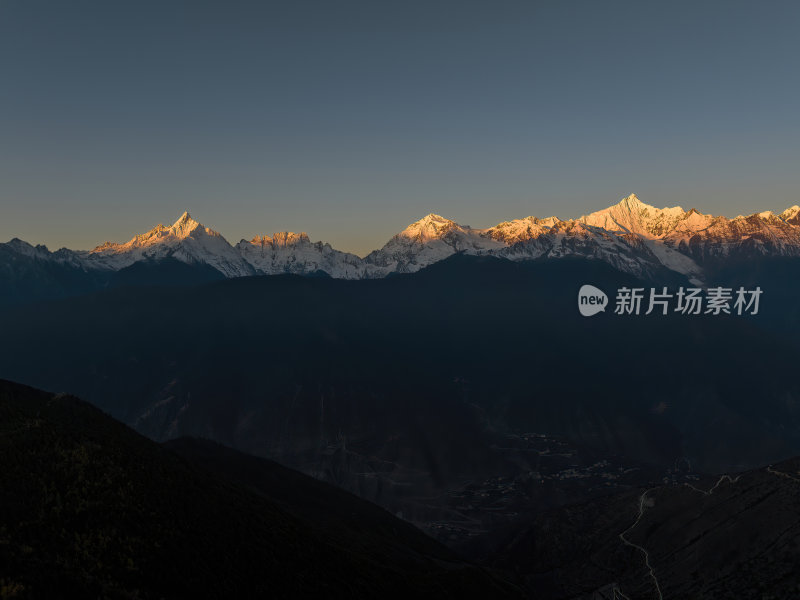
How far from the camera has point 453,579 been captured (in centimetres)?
14525

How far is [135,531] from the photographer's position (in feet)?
288

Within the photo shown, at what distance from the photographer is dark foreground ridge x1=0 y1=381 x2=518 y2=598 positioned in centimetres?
7588

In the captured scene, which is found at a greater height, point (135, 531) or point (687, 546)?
point (135, 531)

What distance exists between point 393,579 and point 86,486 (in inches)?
Answer: 2562

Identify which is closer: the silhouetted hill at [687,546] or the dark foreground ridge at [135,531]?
the dark foreground ridge at [135,531]

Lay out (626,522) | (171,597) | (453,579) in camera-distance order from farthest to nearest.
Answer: (626,522), (453,579), (171,597)

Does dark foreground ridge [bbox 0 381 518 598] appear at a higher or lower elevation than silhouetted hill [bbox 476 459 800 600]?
higher

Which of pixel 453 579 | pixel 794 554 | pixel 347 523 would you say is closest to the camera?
pixel 794 554

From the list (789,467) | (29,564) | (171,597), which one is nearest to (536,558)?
(789,467)

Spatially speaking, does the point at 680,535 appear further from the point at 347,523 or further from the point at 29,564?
the point at 29,564

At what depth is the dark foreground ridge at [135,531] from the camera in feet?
249

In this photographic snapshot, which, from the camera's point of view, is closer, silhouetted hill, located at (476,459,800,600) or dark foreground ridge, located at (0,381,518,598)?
dark foreground ridge, located at (0,381,518,598)

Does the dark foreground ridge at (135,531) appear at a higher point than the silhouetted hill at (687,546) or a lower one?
higher

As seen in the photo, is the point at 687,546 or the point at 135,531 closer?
the point at 135,531
